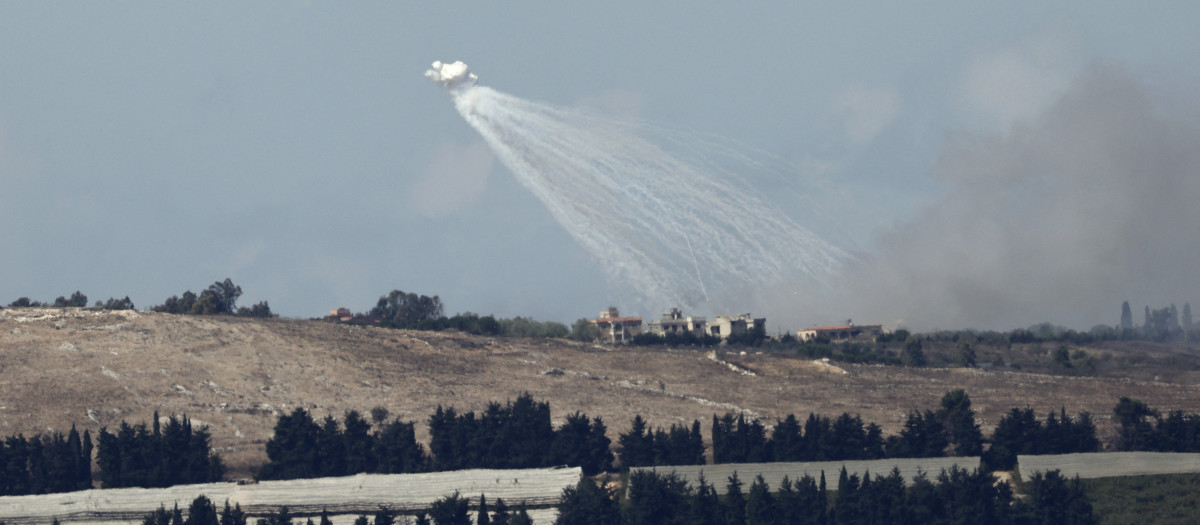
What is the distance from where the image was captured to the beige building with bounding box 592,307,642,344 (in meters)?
138

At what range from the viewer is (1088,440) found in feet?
216

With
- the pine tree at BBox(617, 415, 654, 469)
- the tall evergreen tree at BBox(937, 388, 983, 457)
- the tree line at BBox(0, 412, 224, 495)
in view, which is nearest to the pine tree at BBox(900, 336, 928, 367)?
the tall evergreen tree at BBox(937, 388, 983, 457)

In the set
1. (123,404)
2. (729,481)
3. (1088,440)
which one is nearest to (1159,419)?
(1088,440)

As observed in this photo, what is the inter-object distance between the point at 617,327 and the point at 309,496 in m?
82.1

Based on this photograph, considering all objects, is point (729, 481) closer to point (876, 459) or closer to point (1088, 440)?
point (876, 459)

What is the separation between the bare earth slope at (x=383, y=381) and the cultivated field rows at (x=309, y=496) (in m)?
8.65

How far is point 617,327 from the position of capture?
143m

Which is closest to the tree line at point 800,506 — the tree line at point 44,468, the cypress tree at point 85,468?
the cypress tree at point 85,468

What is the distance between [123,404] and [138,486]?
19079 mm

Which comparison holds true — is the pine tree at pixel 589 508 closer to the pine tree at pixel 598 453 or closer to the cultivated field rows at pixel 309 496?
the cultivated field rows at pixel 309 496

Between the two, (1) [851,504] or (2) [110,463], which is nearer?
(1) [851,504]

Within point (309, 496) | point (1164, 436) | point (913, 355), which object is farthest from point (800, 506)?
point (913, 355)

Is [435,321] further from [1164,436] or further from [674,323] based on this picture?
[1164,436]

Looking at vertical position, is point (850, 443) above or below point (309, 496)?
above
